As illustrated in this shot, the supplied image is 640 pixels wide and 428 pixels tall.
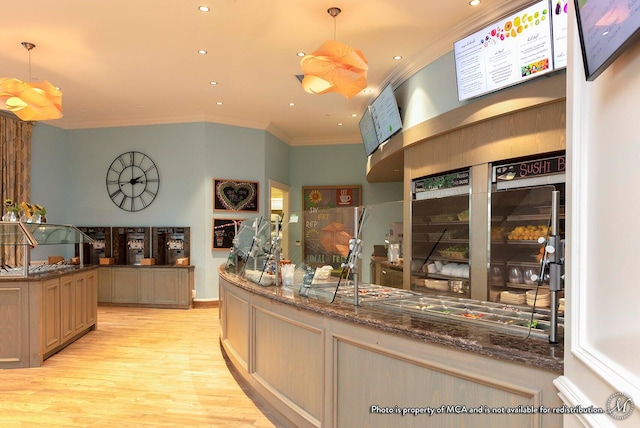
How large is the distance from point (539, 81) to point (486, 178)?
1038 millimetres

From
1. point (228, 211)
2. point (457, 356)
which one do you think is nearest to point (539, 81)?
point (457, 356)

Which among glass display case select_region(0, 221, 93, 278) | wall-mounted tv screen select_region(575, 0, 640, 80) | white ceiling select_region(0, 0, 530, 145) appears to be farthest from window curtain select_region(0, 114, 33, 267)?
wall-mounted tv screen select_region(575, 0, 640, 80)

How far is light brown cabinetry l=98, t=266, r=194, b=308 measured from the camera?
764cm

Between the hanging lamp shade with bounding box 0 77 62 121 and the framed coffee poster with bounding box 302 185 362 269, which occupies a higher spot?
the hanging lamp shade with bounding box 0 77 62 121

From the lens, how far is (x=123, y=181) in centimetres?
813

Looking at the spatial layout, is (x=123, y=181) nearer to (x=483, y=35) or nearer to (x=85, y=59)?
(x=85, y=59)

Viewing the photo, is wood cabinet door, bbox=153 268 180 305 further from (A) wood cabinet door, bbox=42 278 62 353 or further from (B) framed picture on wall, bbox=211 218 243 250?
(A) wood cabinet door, bbox=42 278 62 353

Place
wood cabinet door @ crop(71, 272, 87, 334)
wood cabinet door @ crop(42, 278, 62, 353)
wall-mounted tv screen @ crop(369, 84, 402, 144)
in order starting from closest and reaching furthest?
1. wood cabinet door @ crop(42, 278, 62, 353)
2. wood cabinet door @ crop(71, 272, 87, 334)
3. wall-mounted tv screen @ crop(369, 84, 402, 144)

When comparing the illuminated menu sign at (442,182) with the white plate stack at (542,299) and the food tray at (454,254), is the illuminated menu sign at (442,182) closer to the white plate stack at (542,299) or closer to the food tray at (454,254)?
the food tray at (454,254)

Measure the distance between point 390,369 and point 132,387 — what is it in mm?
2672

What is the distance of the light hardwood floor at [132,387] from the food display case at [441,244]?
1497mm

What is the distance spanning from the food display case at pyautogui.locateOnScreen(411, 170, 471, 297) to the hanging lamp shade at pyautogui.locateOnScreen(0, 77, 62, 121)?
3883mm

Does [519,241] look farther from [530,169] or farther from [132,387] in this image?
[132,387]

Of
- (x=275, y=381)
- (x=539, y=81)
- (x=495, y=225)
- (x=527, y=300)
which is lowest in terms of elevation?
(x=275, y=381)
